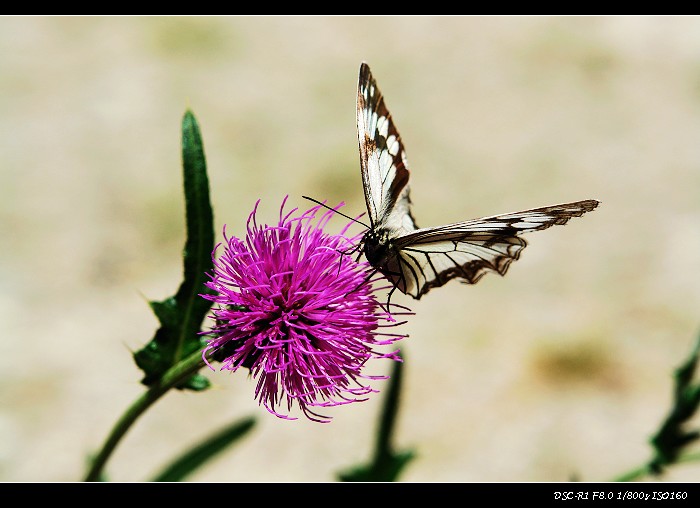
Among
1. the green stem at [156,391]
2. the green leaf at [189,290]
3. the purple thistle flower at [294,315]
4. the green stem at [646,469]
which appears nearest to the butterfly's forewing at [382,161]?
the purple thistle flower at [294,315]

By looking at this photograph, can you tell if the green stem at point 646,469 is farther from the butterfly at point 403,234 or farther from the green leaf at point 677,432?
the butterfly at point 403,234

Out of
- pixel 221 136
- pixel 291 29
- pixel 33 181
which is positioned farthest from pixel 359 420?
pixel 291 29

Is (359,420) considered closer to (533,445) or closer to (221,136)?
(533,445)

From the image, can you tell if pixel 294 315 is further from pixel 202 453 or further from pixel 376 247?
pixel 202 453

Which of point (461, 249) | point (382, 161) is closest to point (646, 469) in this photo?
point (461, 249)

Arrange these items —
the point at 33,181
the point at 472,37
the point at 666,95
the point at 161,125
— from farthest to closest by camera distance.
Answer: the point at 472,37 < the point at 666,95 < the point at 161,125 < the point at 33,181
